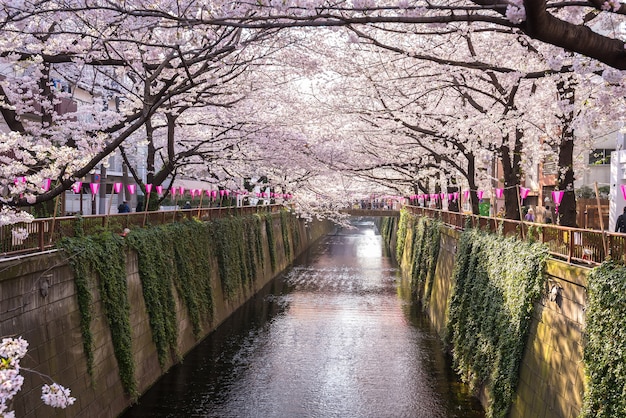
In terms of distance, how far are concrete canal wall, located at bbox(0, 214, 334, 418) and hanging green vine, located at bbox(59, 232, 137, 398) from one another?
12 cm

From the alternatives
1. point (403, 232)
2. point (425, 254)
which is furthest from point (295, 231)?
point (425, 254)

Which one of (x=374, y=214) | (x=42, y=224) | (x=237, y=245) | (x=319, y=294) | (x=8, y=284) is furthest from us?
(x=374, y=214)

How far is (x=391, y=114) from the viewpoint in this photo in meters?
21.8

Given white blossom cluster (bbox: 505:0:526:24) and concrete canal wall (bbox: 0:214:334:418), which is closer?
white blossom cluster (bbox: 505:0:526:24)

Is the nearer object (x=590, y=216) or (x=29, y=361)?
(x=29, y=361)

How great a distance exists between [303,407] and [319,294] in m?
16.9

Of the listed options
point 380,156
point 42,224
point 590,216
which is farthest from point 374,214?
point 42,224

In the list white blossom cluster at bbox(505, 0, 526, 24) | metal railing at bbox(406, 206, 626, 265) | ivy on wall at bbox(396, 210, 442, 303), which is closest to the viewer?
white blossom cluster at bbox(505, 0, 526, 24)

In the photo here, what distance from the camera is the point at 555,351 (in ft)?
34.0

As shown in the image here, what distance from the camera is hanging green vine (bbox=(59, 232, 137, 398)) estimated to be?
40.7 ft

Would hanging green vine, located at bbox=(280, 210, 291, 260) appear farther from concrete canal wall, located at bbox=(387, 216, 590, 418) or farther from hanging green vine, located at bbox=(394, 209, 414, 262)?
concrete canal wall, located at bbox=(387, 216, 590, 418)

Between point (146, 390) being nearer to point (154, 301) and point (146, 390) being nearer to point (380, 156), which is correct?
point (154, 301)

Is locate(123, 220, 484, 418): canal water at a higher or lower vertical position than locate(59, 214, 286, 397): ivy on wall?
lower

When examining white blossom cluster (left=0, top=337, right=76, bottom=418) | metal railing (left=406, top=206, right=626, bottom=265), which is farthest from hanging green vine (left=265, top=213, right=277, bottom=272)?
white blossom cluster (left=0, top=337, right=76, bottom=418)
